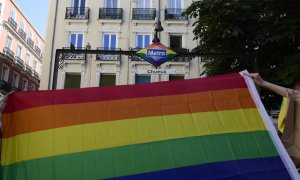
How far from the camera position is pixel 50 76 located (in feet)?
83.0

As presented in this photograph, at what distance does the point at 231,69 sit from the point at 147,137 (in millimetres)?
8536

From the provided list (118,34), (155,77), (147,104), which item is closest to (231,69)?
(147,104)

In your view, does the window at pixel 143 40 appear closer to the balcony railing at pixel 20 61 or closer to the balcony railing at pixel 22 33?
the balcony railing at pixel 20 61

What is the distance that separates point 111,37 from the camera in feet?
86.1

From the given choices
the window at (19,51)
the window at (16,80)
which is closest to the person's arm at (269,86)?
the window at (16,80)

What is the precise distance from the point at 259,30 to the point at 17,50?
3170 centimetres

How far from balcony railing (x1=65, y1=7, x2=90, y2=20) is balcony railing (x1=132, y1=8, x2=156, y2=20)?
129 inches

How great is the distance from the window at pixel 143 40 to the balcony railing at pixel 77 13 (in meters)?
3.91

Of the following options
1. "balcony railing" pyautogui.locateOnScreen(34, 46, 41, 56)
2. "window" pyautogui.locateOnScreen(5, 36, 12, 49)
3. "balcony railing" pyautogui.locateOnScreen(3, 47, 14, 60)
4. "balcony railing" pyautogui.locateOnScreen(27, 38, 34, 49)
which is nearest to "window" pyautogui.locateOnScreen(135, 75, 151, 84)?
"balcony railing" pyautogui.locateOnScreen(3, 47, 14, 60)

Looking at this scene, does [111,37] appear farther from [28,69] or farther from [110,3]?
[28,69]

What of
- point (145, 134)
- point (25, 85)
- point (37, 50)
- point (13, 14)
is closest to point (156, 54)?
point (145, 134)

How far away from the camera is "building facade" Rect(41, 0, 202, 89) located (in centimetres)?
2544

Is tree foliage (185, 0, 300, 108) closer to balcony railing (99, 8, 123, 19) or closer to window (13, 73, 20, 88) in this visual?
balcony railing (99, 8, 123, 19)

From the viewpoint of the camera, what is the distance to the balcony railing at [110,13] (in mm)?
26469
